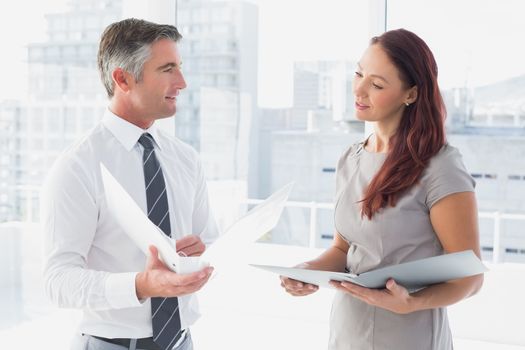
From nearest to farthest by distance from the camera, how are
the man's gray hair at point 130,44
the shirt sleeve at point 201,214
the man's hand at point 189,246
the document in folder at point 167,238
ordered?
the document in folder at point 167,238 < the man's hand at point 189,246 < the man's gray hair at point 130,44 < the shirt sleeve at point 201,214

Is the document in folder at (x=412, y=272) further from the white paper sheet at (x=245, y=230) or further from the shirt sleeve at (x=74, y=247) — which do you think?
the shirt sleeve at (x=74, y=247)

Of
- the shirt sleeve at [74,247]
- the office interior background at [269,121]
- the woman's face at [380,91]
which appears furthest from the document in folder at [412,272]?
the office interior background at [269,121]

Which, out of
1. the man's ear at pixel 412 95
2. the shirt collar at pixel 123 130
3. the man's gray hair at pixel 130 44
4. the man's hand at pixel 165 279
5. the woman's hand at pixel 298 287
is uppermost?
the man's gray hair at pixel 130 44

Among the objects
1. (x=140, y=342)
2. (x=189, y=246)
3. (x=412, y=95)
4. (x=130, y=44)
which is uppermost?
(x=130, y=44)

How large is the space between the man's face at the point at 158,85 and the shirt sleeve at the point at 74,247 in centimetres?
26

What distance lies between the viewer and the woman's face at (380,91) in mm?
1602

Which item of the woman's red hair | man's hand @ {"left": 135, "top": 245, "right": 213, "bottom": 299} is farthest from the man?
the woman's red hair

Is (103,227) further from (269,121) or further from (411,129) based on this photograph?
(269,121)

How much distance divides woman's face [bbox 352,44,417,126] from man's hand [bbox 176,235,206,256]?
0.55 metres

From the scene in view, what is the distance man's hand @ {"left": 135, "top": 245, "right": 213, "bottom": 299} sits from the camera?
4.17 feet

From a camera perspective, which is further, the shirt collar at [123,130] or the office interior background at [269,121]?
the office interior background at [269,121]

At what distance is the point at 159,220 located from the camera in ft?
5.29

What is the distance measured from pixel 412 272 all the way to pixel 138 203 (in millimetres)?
731

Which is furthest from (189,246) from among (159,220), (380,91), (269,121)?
(269,121)
